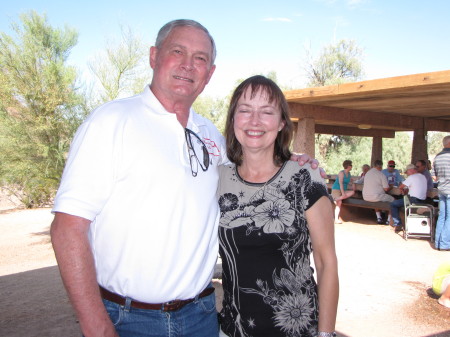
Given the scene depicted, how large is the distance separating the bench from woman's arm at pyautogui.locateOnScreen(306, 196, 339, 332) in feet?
30.6

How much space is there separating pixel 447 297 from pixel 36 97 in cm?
869

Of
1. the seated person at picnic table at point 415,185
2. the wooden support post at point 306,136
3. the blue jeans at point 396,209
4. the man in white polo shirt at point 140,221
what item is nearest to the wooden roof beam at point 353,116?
the wooden support post at point 306,136

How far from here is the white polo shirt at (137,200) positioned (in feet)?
5.37

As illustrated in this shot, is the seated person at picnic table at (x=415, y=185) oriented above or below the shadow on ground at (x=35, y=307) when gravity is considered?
above

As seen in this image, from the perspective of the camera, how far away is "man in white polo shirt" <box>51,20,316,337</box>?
5.24 feet

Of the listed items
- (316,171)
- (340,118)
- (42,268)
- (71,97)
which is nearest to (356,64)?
(340,118)

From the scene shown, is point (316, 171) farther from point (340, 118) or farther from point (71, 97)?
point (71, 97)

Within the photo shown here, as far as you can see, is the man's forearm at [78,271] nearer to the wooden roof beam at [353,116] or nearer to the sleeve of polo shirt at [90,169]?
the sleeve of polo shirt at [90,169]

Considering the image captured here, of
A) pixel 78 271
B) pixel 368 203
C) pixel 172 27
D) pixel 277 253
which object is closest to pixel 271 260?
pixel 277 253

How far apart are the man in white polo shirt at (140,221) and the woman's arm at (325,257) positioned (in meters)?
0.46

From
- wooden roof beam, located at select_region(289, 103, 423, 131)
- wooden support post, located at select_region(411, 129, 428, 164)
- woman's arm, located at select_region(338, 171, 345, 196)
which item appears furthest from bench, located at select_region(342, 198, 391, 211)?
wooden roof beam, located at select_region(289, 103, 423, 131)

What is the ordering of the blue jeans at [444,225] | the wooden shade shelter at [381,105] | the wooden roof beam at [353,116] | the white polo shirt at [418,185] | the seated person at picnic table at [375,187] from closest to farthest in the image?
the wooden shade shelter at [381,105] < the blue jeans at [444,225] < the wooden roof beam at [353,116] < the white polo shirt at [418,185] < the seated person at picnic table at [375,187]

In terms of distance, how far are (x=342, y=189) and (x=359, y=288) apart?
5.64m

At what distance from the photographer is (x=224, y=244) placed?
6.56 ft
